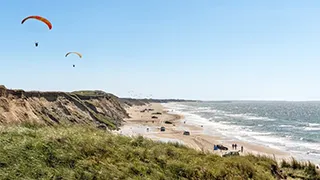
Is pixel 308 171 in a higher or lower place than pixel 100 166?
lower

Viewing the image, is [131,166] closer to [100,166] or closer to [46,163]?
[100,166]

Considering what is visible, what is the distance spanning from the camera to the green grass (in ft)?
25.8

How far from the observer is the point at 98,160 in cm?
867

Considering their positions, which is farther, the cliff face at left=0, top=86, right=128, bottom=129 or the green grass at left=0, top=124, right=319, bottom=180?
the cliff face at left=0, top=86, right=128, bottom=129

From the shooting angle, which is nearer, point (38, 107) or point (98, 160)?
point (98, 160)

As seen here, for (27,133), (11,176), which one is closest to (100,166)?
(11,176)

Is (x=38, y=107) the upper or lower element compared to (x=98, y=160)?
upper

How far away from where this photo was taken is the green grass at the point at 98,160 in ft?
25.8

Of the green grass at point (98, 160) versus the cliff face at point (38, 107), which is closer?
the green grass at point (98, 160)

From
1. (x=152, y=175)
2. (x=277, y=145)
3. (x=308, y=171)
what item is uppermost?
(x=152, y=175)

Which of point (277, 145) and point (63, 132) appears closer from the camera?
point (63, 132)

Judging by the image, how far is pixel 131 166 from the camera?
28.6 feet

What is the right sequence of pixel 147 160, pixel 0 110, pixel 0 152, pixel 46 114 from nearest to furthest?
pixel 0 152 → pixel 147 160 → pixel 0 110 → pixel 46 114

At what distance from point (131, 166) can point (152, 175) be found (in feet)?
2.22
